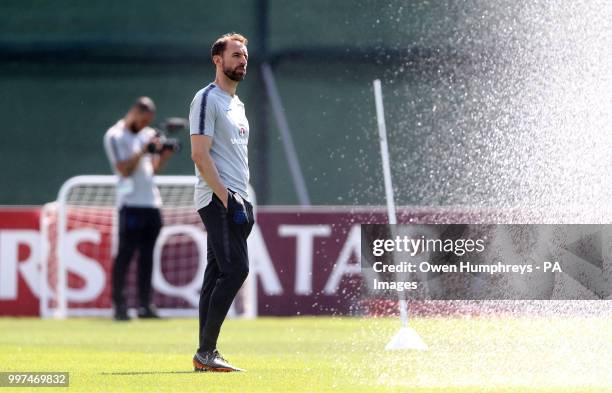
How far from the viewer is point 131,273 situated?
53.6ft

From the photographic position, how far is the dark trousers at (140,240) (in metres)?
14.6

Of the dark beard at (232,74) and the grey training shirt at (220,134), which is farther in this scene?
the dark beard at (232,74)

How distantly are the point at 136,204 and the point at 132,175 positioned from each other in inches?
13.0

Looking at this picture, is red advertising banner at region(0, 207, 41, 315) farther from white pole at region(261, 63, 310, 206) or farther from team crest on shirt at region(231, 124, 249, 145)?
A: team crest on shirt at region(231, 124, 249, 145)

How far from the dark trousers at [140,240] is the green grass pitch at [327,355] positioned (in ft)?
1.61

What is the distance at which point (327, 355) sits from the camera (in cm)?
1012

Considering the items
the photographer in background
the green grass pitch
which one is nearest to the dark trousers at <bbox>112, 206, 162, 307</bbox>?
the photographer in background

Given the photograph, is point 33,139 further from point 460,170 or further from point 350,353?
point 350,353

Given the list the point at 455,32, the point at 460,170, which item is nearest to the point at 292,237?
Result: the point at 460,170


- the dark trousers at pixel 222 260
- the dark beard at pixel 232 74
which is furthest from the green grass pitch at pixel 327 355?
the dark beard at pixel 232 74

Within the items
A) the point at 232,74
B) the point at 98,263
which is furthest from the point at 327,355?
the point at 98,263

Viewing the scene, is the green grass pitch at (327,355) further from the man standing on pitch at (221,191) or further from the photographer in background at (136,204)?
the photographer in background at (136,204)

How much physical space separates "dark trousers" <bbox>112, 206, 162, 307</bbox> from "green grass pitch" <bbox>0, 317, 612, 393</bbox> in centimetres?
49

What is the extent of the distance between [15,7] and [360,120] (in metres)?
5.00
